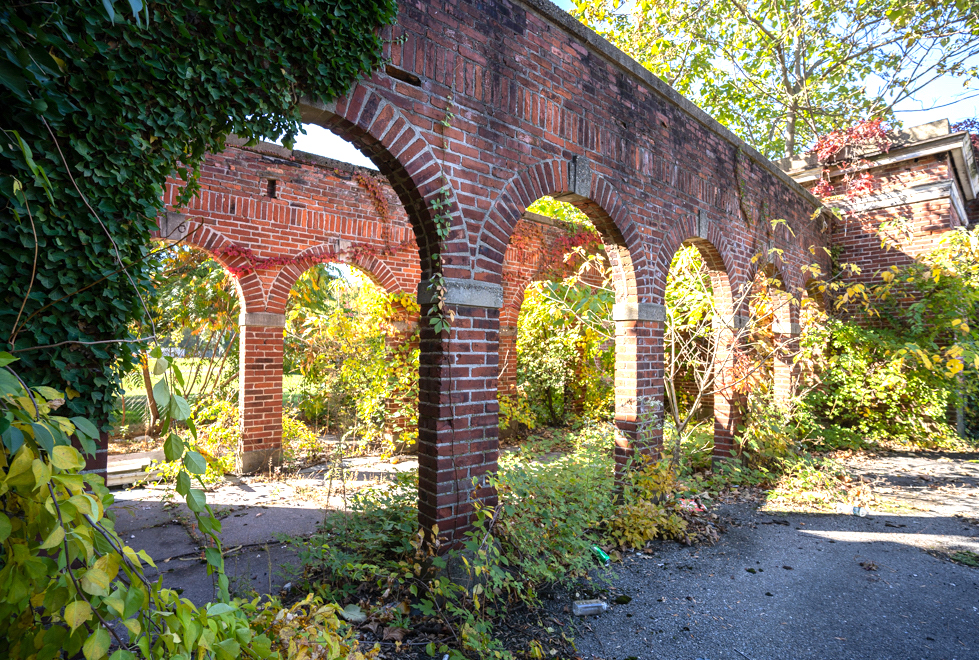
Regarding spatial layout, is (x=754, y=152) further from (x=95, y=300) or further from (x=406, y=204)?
(x=95, y=300)

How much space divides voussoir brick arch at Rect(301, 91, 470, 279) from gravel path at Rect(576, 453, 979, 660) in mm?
2777

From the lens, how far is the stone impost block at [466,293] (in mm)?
3504

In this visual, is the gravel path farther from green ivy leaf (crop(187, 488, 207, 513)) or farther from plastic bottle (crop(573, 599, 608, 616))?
green ivy leaf (crop(187, 488, 207, 513))

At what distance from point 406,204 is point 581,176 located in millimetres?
1765

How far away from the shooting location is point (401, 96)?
3311 millimetres

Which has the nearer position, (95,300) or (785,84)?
(95,300)

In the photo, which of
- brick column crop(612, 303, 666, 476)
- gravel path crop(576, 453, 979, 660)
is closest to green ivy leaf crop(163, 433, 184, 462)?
gravel path crop(576, 453, 979, 660)

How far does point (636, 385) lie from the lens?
528 centimetres

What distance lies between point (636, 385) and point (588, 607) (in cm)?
240

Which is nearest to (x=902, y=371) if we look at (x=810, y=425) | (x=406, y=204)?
(x=810, y=425)

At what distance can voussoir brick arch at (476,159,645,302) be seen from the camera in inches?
150

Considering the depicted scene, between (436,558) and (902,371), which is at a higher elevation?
(902,371)

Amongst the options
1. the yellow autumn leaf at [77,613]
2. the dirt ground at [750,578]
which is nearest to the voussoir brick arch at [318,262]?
the dirt ground at [750,578]

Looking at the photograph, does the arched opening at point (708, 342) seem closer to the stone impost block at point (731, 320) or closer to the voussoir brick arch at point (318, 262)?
the stone impost block at point (731, 320)
